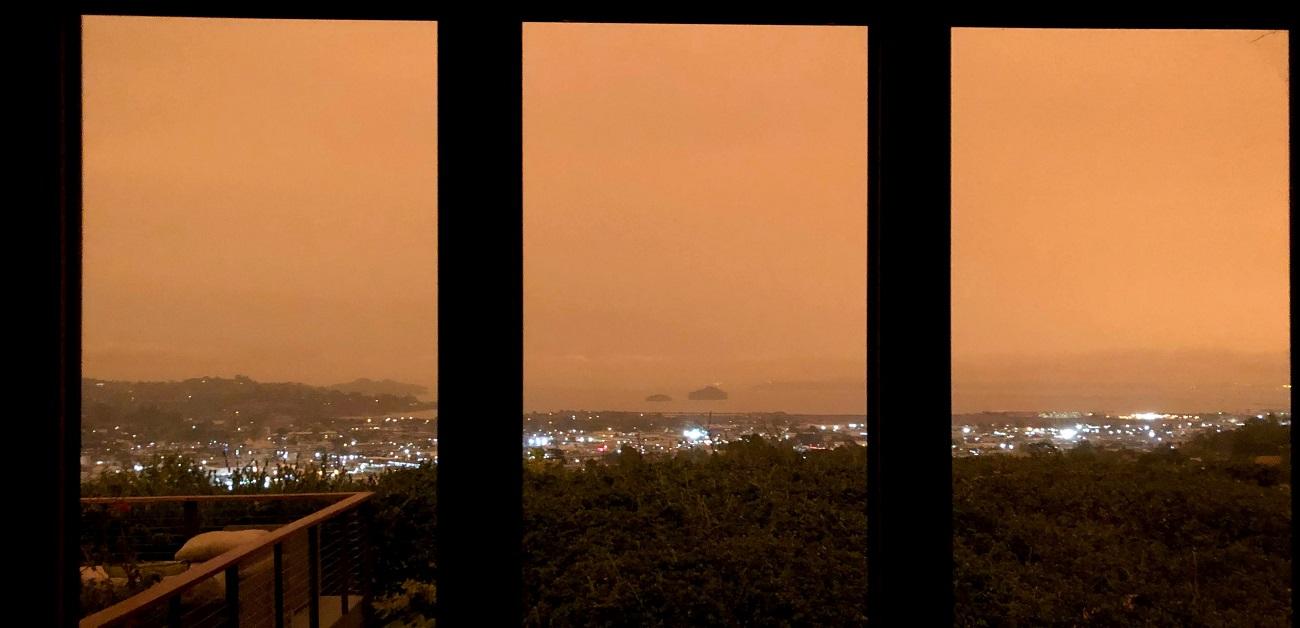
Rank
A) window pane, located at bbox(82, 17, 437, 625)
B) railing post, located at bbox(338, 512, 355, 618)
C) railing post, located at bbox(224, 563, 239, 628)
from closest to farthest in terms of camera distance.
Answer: window pane, located at bbox(82, 17, 437, 625)
railing post, located at bbox(338, 512, 355, 618)
railing post, located at bbox(224, 563, 239, 628)

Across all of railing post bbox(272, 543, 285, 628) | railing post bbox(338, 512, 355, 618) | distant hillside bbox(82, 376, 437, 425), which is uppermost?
distant hillside bbox(82, 376, 437, 425)

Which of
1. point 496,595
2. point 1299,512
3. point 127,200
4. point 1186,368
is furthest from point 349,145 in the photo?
point 1299,512

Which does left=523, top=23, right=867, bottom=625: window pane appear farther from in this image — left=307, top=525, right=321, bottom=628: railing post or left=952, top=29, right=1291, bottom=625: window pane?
left=307, top=525, right=321, bottom=628: railing post

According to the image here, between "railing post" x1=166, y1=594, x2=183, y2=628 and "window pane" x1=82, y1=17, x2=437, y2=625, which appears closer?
"window pane" x1=82, y1=17, x2=437, y2=625

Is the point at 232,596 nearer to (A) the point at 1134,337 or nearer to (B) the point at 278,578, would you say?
(B) the point at 278,578

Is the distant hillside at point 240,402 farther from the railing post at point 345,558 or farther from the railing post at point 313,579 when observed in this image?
the railing post at point 313,579

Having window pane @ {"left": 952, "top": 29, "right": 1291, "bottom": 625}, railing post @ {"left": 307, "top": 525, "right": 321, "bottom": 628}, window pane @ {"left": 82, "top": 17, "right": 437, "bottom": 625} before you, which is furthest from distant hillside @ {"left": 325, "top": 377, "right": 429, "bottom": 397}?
window pane @ {"left": 952, "top": 29, "right": 1291, "bottom": 625}

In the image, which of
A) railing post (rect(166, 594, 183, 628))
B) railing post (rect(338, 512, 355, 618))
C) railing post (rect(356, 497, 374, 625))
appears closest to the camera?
railing post (rect(356, 497, 374, 625))

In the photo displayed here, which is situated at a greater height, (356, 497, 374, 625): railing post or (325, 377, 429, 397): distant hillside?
(325, 377, 429, 397): distant hillside
